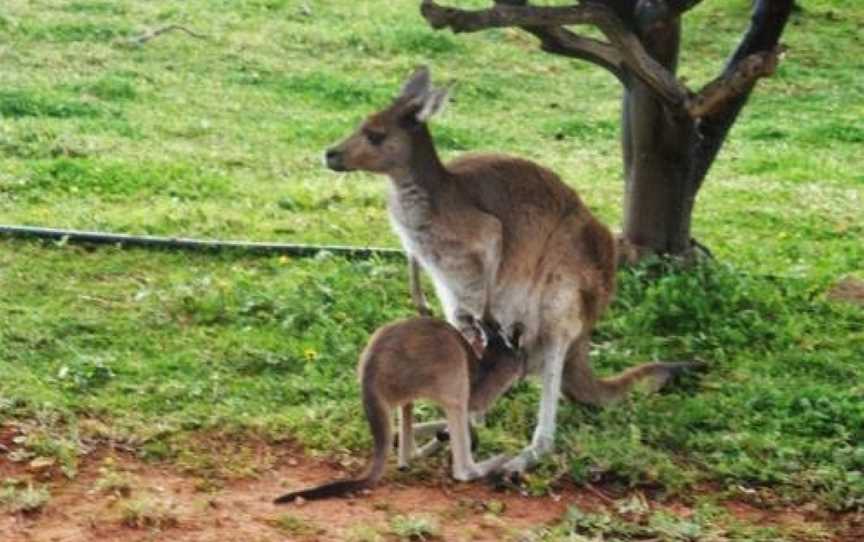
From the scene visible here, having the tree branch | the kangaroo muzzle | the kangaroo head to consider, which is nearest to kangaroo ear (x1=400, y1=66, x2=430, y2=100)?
the kangaroo head

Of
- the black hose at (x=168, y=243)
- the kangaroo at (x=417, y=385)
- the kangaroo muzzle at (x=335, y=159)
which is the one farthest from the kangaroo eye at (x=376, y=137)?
the black hose at (x=168, y=243)

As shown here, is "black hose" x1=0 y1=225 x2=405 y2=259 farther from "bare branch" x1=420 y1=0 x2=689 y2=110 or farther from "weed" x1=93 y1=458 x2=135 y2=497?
"weed" x1=93 y1=458 x2=135 y2=497

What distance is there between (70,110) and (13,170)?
217 cm

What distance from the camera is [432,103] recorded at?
5750 mm

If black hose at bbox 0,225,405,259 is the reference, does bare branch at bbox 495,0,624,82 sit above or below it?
above

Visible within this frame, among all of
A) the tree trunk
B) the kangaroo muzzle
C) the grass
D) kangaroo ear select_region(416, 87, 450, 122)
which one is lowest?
the grass

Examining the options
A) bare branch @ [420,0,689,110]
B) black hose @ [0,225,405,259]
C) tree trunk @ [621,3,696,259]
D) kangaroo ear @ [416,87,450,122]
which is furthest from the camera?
black hose @ [0,225,405,259]

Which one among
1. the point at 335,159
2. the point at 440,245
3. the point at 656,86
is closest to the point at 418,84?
the point at 335,159

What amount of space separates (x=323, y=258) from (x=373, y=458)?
295 cm

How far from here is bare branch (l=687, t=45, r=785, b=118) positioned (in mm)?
6449

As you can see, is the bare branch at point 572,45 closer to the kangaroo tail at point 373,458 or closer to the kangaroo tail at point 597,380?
the kangaroo tail at point 597,380

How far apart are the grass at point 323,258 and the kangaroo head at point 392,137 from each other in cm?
97

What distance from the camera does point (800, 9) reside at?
703 inches

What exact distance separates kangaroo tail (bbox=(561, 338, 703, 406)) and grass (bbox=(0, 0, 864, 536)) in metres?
0.06
